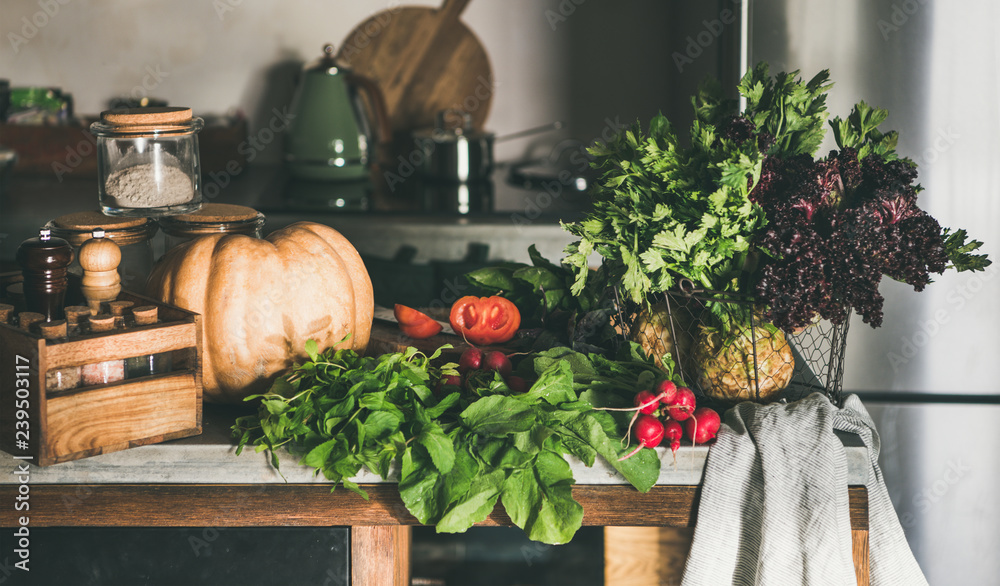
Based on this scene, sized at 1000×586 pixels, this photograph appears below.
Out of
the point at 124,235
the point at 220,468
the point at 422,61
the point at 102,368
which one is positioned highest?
the point at 422,61

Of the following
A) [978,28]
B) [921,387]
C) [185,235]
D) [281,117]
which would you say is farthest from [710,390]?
[281,117]

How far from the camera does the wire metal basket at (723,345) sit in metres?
1.00

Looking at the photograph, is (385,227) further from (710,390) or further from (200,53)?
(710,390)

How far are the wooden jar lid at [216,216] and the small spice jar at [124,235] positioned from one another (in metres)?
0.05

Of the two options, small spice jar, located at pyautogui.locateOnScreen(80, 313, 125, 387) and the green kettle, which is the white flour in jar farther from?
the green kettle

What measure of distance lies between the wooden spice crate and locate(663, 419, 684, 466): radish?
20.8 inches

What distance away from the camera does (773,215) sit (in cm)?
93

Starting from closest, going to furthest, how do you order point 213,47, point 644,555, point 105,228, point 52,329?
point 52,329
point 105,228
point 644,555
point 213,47

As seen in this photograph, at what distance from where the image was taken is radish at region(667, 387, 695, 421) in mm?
940

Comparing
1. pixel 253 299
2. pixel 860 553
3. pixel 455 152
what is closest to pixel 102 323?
pixel 253 299

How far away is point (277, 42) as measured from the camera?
2.72 meters

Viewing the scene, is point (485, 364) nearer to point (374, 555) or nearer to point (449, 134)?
point (374, 555)

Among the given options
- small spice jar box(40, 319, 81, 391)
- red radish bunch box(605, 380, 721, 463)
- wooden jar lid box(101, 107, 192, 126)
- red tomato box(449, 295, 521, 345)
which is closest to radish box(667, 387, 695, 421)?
red radish bunch box(605, 380, 721, 463)

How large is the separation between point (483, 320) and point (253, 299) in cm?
33
